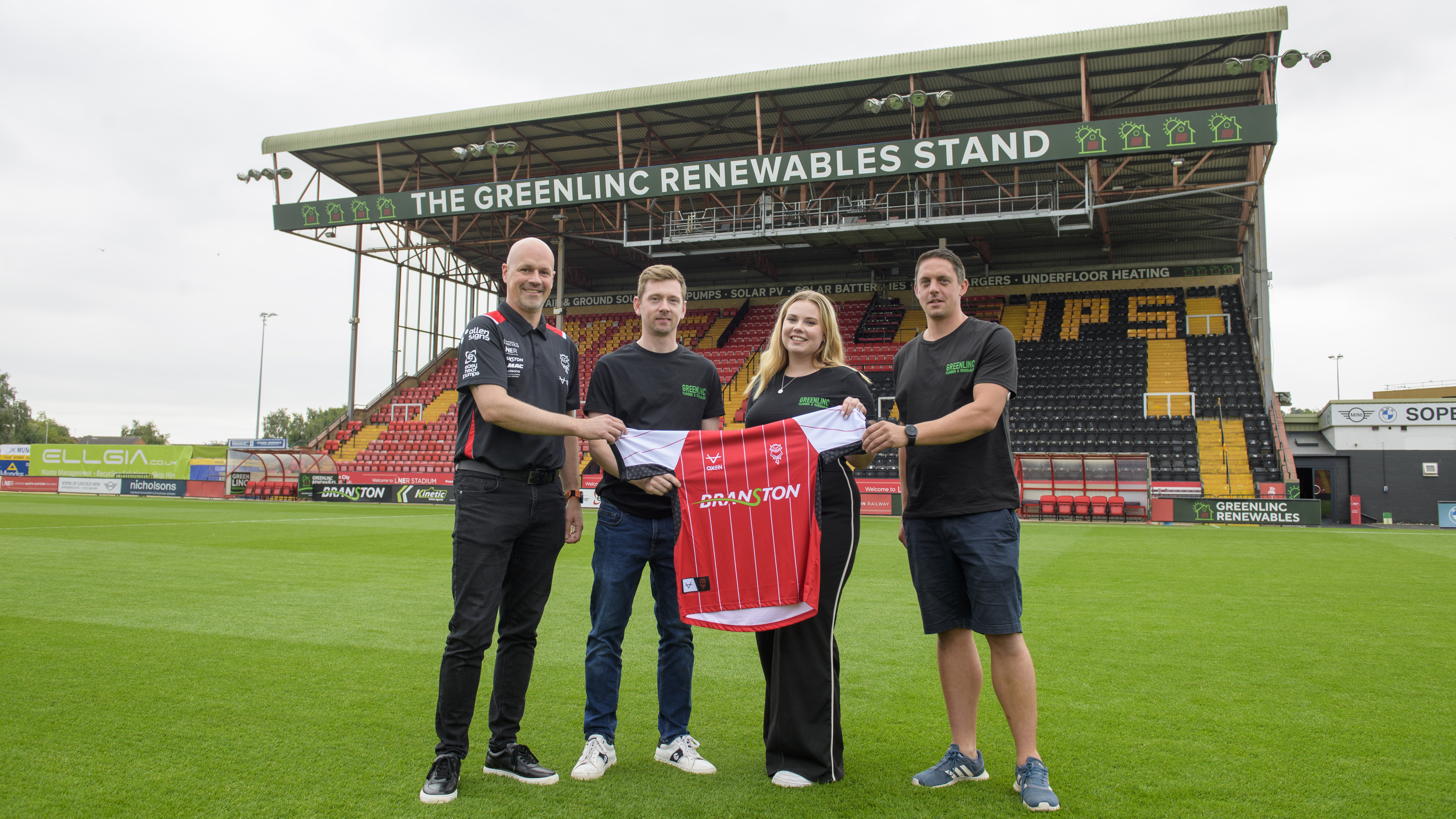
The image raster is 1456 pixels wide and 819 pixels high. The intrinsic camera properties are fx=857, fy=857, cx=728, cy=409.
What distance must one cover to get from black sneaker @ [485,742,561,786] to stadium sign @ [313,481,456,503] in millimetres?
24440

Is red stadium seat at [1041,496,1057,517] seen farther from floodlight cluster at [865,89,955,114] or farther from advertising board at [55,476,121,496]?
advertising board at [55,476,121,496]

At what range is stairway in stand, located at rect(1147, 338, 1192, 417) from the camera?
998 inches

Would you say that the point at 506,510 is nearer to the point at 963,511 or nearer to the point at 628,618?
the point at 628,618

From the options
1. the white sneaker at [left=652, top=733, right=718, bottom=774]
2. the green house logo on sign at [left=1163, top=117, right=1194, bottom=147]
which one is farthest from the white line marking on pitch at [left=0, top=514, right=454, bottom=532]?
the green house logo on sign at [left=1163, top=117, right=1194, bottom=147]

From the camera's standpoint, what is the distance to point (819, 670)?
3367 millimetres

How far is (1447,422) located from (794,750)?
103 feet

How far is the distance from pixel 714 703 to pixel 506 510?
167cm

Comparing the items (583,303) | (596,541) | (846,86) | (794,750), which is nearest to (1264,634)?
(794,750)

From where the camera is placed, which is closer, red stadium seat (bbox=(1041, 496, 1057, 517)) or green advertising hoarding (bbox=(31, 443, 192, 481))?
red stadium seat (bbox=(1041, 496, 1057, 517))

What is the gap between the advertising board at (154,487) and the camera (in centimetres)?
3116

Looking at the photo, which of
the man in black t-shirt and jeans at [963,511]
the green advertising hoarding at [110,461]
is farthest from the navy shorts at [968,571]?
the green advertising hoarding at [110,461]

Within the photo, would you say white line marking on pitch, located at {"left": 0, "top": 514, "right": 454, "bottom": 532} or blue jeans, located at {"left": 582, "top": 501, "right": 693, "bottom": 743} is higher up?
blue jeans, located at {"left": 582, "top": 501, "right": 693, "bottom": 743}

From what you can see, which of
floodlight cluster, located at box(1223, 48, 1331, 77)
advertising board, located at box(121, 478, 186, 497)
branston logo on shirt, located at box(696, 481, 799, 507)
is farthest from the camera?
advertising board, located at box(121, 478, 186, 497)

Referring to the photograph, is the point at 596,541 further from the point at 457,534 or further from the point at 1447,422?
the point at 1447,422
